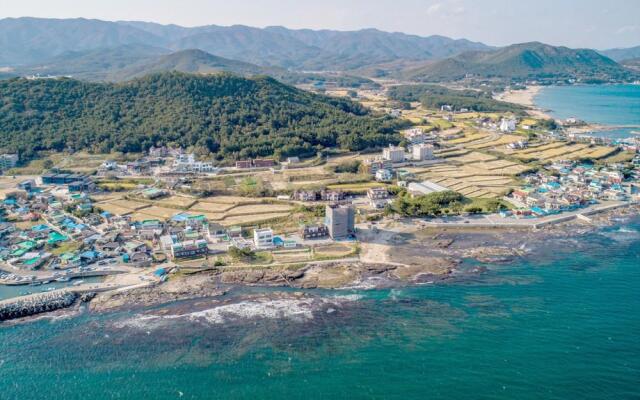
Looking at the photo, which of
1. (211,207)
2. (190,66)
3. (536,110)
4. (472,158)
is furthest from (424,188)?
(190,66)

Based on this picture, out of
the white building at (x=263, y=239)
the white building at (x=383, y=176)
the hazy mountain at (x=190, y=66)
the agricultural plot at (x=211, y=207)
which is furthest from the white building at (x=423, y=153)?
the hazy mountain at (x=190, y=66)

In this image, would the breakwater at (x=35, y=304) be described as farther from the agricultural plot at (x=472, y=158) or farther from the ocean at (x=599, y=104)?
the ocean at (x=599, y=104)

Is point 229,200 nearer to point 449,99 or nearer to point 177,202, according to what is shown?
point 177,202

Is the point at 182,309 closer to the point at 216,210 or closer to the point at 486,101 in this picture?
the point at 216,210

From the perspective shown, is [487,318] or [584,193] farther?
[584,193]

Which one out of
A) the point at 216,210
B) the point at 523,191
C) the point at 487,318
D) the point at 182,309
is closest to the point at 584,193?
the point at 523,191

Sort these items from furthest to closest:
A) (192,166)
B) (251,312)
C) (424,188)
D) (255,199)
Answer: (192,166)
(424,188)
(255,199)
(251,312)
